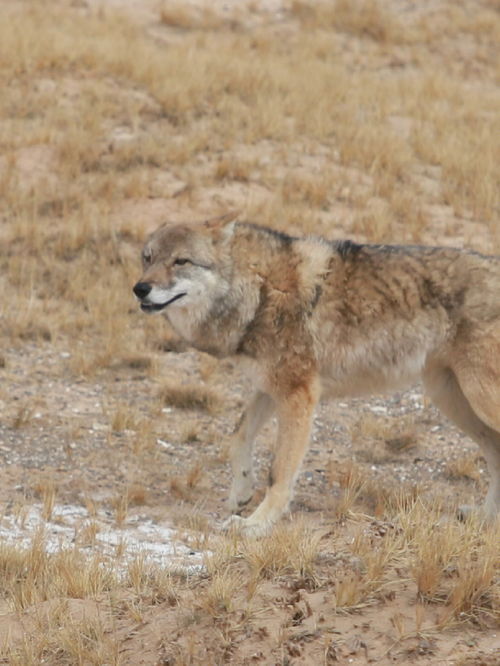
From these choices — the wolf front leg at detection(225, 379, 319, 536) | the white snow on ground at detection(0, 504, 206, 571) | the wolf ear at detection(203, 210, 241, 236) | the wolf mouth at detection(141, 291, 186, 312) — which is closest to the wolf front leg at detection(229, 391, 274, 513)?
the wolf front leg at detection(225, 379, 319, 536)

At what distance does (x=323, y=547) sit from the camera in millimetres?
5535

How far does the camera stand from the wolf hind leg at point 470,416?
6.98 meters

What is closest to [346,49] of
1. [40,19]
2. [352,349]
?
[40,19]

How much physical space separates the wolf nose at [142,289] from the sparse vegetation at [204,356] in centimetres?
143

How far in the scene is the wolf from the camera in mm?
6863

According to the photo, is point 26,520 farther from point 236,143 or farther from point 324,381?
point 236,143

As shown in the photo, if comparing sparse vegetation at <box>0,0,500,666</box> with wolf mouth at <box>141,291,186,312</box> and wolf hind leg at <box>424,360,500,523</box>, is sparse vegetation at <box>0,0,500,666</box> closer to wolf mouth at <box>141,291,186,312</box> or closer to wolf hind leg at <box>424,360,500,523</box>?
wolf hind leg at <box>424,360,500,523</box>

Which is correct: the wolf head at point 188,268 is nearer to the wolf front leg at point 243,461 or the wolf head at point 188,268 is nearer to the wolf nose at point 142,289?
the wolf nose at point 142,289

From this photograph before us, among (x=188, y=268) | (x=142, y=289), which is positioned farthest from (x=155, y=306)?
(x=188, y=268)

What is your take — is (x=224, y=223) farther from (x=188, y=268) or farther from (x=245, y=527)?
(x=245, y=527)

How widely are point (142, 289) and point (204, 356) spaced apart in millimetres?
3788

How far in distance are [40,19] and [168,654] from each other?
1497 cm

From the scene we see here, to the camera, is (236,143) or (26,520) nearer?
(26,520)

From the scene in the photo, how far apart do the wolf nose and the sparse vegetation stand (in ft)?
4.68
